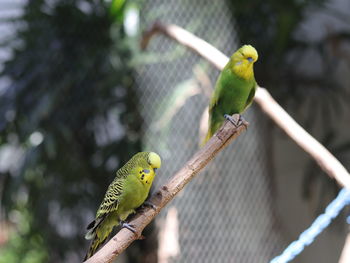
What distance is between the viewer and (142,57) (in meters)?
1.75

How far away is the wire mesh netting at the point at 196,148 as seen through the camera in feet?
4.75

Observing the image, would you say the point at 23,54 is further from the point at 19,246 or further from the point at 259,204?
the point at 259,204

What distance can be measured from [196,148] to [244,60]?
3.07 ft

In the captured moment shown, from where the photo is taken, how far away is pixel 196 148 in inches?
58.4

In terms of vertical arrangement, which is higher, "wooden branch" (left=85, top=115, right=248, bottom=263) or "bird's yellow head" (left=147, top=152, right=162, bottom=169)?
"bird's yellow head" (left=147, top=152, right=162, bottom=169)

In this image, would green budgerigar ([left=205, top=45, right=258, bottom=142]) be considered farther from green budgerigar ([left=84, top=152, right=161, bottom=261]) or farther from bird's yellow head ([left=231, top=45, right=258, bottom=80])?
green budgerigar ([left=84, top=152, right=161, bottom=261])

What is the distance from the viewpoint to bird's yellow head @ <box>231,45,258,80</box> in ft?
1.74

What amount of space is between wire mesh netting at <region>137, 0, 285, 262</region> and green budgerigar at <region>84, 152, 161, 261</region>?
33.8 inches

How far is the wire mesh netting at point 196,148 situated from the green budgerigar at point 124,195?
0.86m

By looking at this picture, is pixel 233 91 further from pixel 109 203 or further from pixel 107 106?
pixel 107 106

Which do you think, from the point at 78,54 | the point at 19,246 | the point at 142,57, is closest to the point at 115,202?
the point at 142,57

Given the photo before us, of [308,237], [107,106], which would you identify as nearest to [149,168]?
[308,237]

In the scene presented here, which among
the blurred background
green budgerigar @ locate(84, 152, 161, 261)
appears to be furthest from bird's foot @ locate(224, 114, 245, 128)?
the blurred background

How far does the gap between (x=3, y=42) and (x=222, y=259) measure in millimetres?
1412
